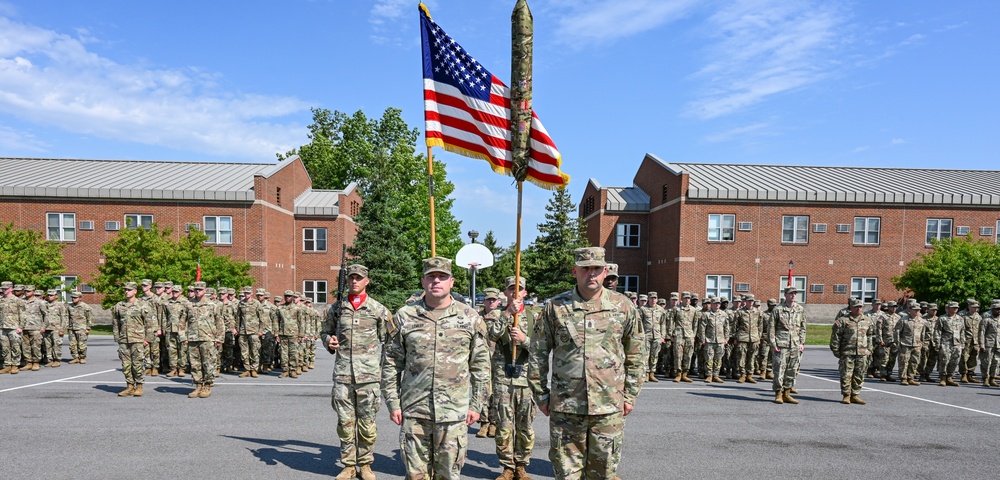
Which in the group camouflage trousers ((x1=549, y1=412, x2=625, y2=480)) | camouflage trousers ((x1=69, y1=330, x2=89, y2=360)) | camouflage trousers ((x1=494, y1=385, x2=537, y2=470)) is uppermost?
camouflage trousers ((x1=549, y1=412, x2=625, y2=480))

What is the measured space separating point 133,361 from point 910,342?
17864mm

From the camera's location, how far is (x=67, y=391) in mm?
11289

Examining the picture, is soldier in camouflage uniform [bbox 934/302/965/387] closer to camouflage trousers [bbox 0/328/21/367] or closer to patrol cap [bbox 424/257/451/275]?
patrol cap [bbox 424/257/451/275]

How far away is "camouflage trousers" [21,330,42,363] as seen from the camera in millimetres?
14383

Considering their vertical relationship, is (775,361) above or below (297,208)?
below

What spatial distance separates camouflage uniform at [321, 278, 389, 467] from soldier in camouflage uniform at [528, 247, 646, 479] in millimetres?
2399

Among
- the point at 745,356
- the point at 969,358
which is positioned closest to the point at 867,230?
the point at 969,358

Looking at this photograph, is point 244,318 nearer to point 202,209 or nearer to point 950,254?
point 202,209

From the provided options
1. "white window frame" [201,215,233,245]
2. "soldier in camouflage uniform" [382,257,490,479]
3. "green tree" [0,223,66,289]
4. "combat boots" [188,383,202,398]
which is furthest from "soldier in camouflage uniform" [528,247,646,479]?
"white window frame" [201,215,233,245]

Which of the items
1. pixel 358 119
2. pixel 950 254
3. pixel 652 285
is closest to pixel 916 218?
pixel 950 254

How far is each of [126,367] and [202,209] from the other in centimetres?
2300

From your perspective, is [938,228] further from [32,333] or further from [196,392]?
[32,333]

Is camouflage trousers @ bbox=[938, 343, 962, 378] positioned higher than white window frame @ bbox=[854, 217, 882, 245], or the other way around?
white window frame @ bbox=[854, 217, 882, 245]

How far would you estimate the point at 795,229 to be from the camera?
107 feet
